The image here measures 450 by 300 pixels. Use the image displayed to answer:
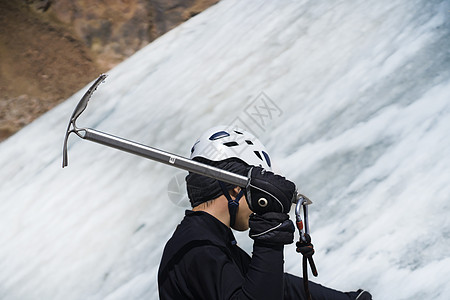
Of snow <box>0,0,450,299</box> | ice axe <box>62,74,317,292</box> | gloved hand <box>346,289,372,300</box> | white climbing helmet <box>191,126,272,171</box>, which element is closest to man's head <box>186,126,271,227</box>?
white climbing helmet <box>191,126,272,171</box>

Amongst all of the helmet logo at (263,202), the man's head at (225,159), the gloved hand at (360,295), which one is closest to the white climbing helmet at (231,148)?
the man's head at (225,159)

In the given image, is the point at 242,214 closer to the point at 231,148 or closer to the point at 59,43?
the point at 231,148

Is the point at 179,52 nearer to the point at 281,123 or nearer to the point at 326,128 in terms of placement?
the point at 281,123

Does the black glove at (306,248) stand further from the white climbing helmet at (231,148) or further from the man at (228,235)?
the white climbing helmet at (231,148)

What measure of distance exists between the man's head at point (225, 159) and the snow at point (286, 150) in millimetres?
621

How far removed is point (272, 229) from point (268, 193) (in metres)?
0.08

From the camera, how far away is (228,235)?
150cm

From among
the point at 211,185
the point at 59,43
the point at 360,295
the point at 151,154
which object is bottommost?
the point at 59,43

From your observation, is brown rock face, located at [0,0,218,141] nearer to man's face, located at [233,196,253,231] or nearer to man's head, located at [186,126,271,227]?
man's head, located at [186,126,271,227]

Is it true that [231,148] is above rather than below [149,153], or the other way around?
below

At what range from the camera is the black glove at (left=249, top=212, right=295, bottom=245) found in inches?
51.6

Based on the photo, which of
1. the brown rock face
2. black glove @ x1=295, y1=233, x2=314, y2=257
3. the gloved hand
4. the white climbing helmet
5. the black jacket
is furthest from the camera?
the brown rock face

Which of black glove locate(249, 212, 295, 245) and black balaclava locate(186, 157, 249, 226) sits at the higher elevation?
black glove locate(249, 212, 295, 245)

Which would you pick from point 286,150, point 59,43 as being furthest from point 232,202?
point 59,43
